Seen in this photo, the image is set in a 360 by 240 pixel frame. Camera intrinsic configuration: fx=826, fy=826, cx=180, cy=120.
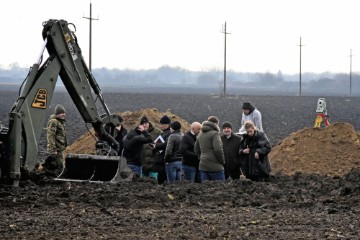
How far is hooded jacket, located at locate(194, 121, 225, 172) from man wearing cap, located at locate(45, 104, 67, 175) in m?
3.04

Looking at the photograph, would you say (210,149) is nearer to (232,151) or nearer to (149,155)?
(232,151)

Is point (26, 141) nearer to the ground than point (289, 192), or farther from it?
farther from it

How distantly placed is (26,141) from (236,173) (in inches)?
188

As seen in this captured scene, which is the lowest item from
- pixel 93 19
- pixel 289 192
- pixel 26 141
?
pixel 289 192

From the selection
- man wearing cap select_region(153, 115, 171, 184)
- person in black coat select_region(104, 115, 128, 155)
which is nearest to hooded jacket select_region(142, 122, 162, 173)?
man wearing cap select_region(153, 115, 171, 184)

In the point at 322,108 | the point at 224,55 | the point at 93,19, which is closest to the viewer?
the point at 322,108

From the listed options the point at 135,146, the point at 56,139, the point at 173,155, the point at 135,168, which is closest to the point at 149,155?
the point at 135,168

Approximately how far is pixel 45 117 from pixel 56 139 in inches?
68.3

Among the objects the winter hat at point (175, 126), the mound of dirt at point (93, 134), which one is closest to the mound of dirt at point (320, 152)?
the mound of dirt at point (93, 134)

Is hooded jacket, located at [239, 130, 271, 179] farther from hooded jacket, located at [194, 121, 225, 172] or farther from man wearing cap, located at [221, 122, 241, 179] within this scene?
hooded jacket, located at [194, 121, 225, 172]

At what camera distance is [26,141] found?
1516 cm

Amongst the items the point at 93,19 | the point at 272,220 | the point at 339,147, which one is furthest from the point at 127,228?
the point at 93,19

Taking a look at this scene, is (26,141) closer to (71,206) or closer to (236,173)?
(71,206)

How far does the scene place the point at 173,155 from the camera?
673 inches
